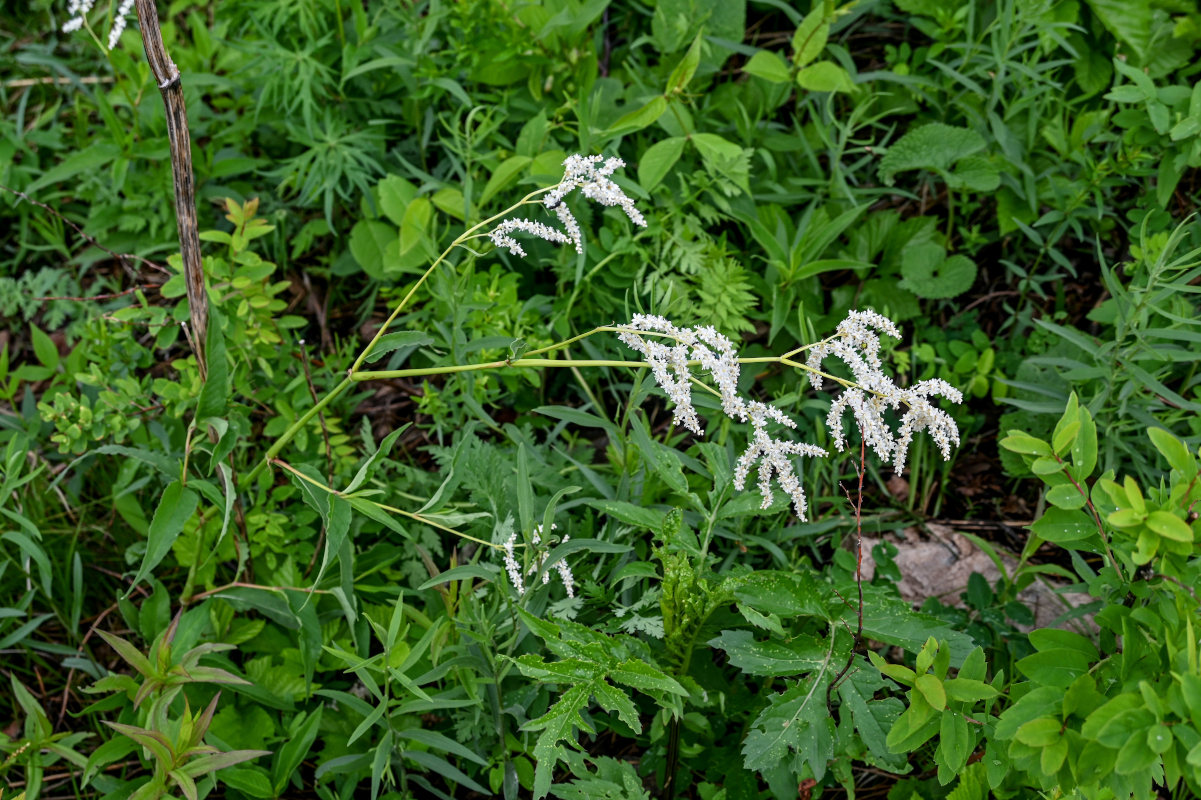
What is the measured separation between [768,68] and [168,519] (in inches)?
82.2

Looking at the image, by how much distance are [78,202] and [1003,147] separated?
3146 millimetres

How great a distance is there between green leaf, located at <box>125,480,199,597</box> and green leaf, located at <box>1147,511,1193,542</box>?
1654 millimetres

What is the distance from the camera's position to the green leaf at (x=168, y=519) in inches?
63.5

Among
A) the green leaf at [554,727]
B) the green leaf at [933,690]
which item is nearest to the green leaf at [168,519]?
the green leaf at [554,727]

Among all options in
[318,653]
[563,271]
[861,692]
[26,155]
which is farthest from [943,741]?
[26,155]

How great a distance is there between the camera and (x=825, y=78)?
2621 mm

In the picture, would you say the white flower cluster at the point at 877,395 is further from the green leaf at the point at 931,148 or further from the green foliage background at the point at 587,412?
the green leaf at the point at 931,148

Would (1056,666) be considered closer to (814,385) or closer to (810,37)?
(814,385)

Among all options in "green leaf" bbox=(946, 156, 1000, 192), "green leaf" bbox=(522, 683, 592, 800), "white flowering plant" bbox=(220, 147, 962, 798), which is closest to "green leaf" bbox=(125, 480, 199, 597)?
"white flowering plant" bbox=(220, 147, 962, 798)

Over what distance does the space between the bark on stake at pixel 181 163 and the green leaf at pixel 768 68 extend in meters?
1.62

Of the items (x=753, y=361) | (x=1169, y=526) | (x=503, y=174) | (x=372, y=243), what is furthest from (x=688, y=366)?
(x=372, y=243)

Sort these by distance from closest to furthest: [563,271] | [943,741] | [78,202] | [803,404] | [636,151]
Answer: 1. [943,741]
2. [803,404]
3. [563,271]
4. [636,151]
5. [78,202]

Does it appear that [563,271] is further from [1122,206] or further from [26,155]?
[26,155]

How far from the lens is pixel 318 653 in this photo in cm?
201
